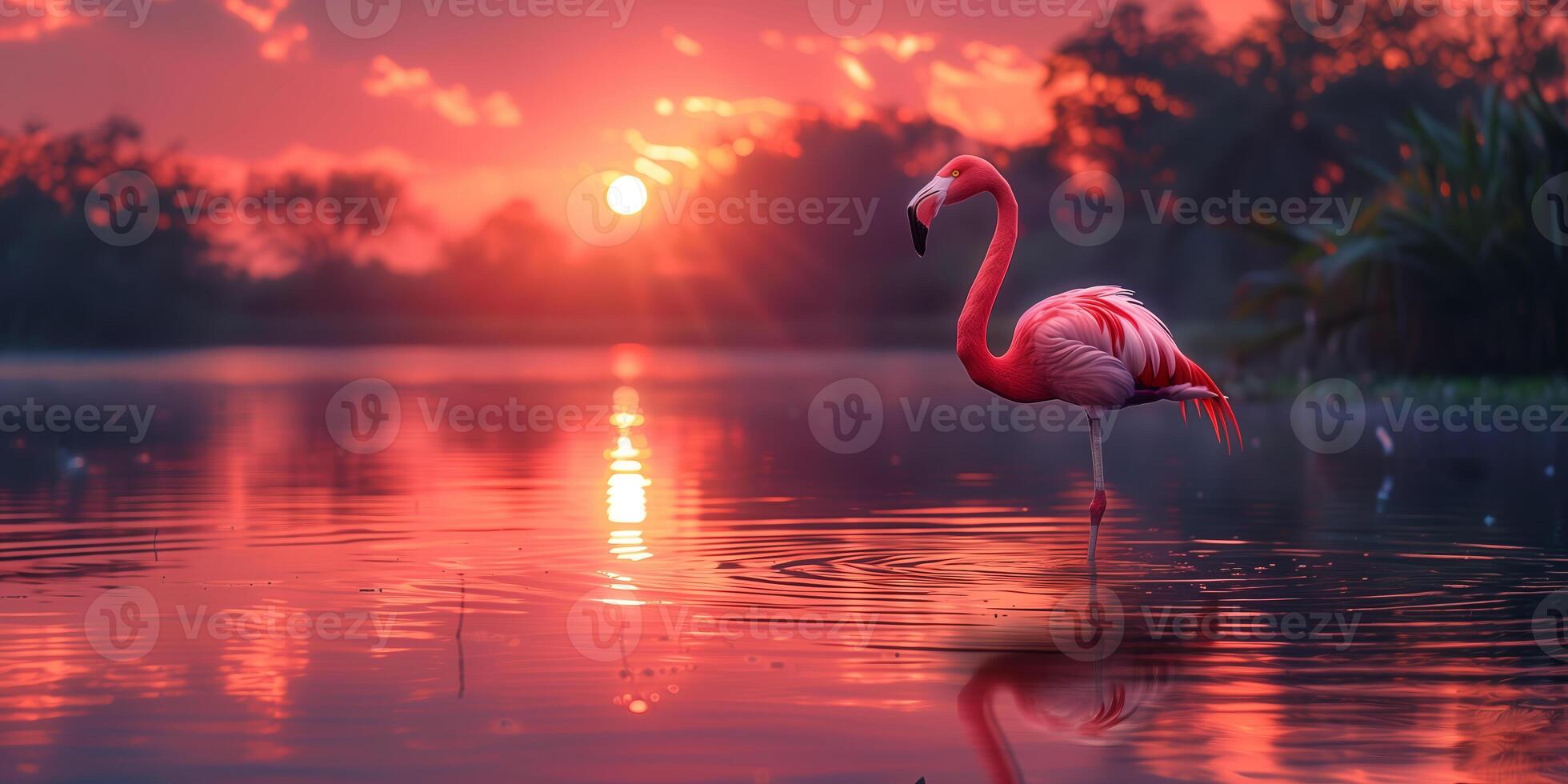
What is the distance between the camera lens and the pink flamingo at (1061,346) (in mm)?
10492

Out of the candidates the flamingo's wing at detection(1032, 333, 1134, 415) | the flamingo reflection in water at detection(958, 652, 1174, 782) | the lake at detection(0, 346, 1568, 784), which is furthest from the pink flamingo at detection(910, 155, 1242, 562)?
the flamingo reflection in water at detection(958, 652, 1174, 782)

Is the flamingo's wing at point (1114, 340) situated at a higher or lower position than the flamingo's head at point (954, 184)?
lower

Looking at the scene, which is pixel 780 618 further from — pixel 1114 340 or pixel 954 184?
Answer: pixel 1114 340

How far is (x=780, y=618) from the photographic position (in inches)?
330

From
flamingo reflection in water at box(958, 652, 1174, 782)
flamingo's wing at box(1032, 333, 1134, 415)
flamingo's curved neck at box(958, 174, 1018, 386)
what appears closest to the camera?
flamingo reflection in water at box(958, 652, 1174, 782)

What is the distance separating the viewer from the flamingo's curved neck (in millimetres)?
10469

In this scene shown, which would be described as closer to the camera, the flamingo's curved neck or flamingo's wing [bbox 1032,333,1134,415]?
the flamingo's curved neck

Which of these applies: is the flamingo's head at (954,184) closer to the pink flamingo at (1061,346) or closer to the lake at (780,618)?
the pink flamingo at (1061,346)

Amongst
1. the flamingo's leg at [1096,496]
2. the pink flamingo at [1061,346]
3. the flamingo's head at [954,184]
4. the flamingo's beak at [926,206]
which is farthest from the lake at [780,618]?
the flamingo's head at [954,184]

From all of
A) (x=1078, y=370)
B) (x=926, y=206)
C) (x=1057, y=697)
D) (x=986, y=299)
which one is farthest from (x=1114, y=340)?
(x=1057, y=697)

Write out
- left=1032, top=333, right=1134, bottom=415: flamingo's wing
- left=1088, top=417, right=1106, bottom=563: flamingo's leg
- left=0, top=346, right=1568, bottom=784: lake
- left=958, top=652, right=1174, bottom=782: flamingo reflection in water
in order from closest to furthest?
left=0, top=346, right=1568, bottom=784: lake → left=958, top=652, right=1174, bottom=782: flamingo reflection in water → left=1088, top=417, right=1106, bottom=563: flamingo's leg → left=1032, top=333, right=1134, bottom=415: flamingo's wing

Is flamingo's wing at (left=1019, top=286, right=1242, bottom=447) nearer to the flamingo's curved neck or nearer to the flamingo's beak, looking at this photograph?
the flamingo's curved neck

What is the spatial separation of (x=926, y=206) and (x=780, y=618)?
8.46 ft

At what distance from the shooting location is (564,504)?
14.2m
